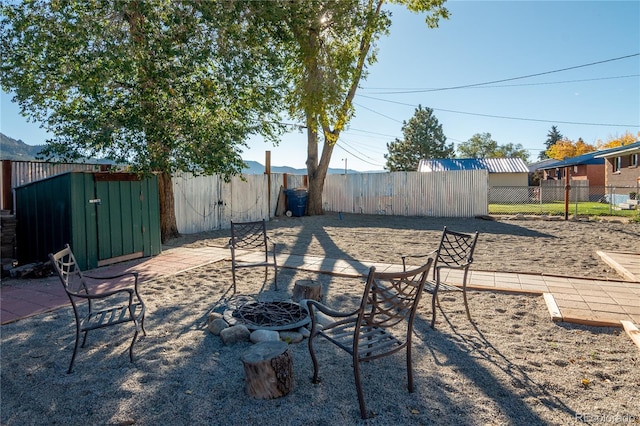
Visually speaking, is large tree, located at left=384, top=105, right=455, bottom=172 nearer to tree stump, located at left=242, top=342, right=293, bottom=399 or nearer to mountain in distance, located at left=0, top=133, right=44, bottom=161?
mountain in distance, located at left=0, top=133, right=44, bottom=161

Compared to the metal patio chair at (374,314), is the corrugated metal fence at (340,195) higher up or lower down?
higher up

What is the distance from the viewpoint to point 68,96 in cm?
711

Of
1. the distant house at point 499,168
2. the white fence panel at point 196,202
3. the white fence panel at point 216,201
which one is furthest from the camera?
the distant house at point 499,168

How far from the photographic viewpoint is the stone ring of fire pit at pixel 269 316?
11.4 feet

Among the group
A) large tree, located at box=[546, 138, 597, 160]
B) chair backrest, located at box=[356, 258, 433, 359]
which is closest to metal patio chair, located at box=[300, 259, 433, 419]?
chair backrest, located at box=[356, 258, 433, 359]

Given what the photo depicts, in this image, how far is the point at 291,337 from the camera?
130 inches

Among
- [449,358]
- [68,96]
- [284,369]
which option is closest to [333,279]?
[449,358]

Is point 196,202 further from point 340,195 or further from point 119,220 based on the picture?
point 340,195

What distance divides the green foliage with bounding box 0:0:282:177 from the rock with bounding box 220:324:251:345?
430 cm

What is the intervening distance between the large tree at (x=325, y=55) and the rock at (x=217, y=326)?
6.49 meters

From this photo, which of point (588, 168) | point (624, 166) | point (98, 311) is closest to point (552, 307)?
point (98, 311)

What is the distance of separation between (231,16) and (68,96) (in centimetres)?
349

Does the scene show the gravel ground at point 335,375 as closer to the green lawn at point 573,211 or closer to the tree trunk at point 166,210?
the tree trunk at point 166,210

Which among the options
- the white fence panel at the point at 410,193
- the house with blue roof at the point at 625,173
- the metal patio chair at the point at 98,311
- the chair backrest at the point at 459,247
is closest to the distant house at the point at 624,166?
the house with blue roof at the point at 625,173
